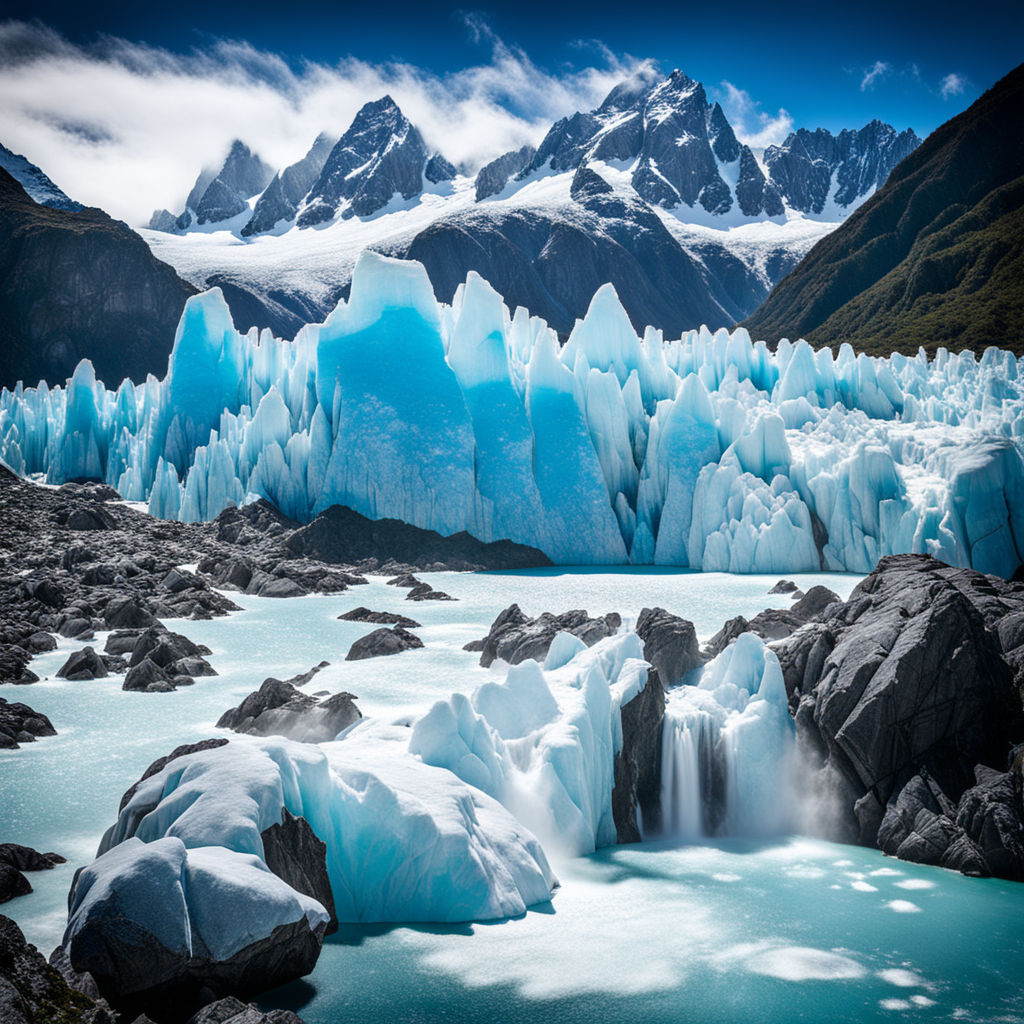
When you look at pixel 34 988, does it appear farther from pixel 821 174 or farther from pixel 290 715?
pixel 821 174

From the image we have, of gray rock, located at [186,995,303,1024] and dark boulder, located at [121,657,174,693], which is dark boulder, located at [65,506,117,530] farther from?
gray rock, located at [186,995,303,1024]

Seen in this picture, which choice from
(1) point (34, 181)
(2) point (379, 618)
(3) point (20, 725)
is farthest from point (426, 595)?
(1) point (34, 181)

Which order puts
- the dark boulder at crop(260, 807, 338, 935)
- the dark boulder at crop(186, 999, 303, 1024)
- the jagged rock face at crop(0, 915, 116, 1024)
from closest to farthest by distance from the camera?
1. the jagged rock face at crop(0, 915, 116, 1024)
2. the dark boulder at crop(186, 999, 303, 1024)
3. the dark boulder at crop(260, 807, 338, 935)

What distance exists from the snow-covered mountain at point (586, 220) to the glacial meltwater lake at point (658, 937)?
328 ft

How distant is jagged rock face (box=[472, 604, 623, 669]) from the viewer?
14.7 metres

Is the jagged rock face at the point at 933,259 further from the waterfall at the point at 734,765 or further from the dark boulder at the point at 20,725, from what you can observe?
the dark boulder at the point at 20,725

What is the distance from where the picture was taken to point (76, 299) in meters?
80.1

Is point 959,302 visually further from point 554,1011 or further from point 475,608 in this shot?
point 554,1011

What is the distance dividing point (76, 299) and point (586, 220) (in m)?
75.7

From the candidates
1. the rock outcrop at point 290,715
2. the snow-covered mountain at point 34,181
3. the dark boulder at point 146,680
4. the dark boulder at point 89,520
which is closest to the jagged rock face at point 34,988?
the rock outcrop at point 290,715

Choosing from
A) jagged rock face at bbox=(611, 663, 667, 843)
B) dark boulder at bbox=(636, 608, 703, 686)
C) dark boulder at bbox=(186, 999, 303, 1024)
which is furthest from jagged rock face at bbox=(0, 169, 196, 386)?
dark boulder at bbox=(186, 999, 303, 1024)

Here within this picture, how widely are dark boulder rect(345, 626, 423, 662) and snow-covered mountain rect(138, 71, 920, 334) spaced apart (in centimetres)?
9295

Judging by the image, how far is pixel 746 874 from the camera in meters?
8.43

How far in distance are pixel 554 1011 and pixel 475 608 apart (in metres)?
15.5
